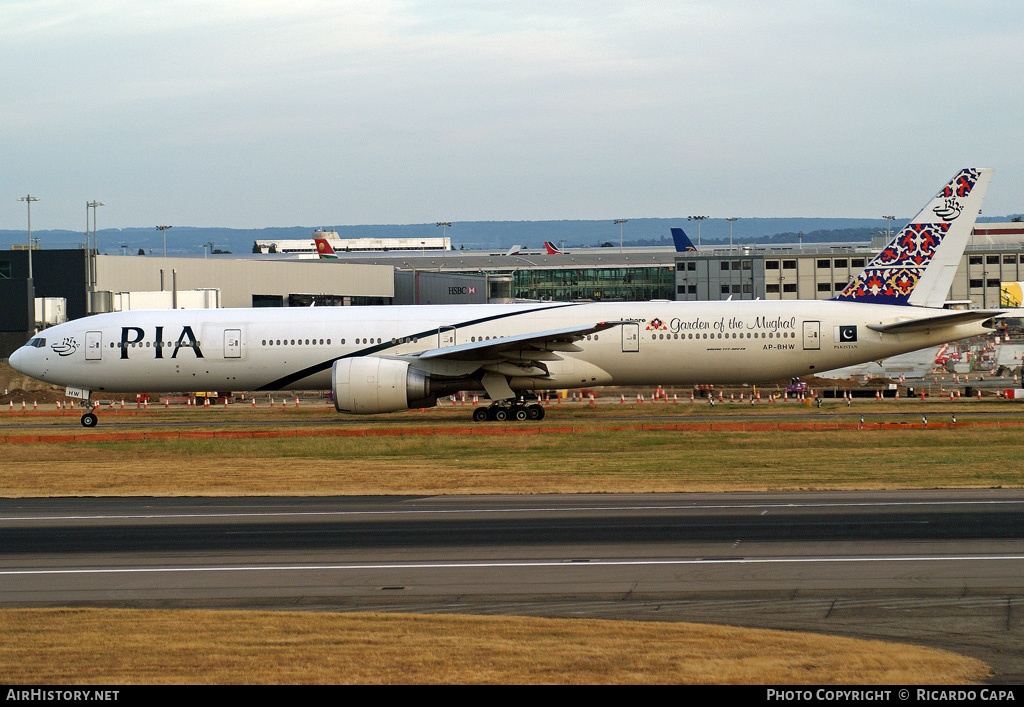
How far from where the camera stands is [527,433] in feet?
99.7

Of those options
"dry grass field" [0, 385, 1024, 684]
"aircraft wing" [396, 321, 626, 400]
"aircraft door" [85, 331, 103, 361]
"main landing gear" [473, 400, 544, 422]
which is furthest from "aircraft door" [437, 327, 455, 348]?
"aircraft door" [85, 331, 103, 361]

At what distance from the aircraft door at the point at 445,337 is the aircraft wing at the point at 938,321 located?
45.2 ft

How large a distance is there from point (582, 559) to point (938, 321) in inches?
919

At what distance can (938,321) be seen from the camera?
33125 mm

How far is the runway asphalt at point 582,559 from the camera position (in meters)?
11.2

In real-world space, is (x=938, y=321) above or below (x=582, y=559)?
above

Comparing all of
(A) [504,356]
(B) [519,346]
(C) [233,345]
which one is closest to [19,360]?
(C) [233,345]

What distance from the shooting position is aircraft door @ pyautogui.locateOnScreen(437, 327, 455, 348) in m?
35.0

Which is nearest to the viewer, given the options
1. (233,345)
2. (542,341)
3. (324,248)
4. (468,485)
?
(468,485)

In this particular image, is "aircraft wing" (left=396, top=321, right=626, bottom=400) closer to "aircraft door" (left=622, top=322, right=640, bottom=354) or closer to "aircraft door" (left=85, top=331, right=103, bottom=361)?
"aircraft door" (left=622, top=322, right=640, bottom=354)

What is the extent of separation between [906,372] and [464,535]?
41.6 meters

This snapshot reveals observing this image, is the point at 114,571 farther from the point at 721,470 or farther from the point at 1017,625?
the point at 721,470

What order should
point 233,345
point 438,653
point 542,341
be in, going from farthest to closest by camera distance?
1. point 233,345
2. point 542,341
3. point 438,653

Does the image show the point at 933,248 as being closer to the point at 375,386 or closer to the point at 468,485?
the point at 375,386
